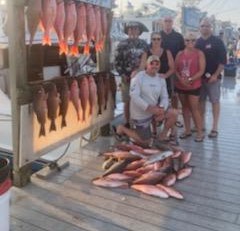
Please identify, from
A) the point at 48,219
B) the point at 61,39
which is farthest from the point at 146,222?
the point at 61,39

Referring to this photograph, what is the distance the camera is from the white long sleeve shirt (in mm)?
4820

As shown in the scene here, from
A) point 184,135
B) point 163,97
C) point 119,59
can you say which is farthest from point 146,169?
point 119,59

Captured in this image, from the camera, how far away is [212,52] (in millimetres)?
5402

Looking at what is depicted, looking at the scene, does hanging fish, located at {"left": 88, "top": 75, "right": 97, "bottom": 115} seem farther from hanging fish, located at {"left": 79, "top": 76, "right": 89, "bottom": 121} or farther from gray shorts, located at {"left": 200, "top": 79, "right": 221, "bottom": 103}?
gray shorts, located at {"left": 200, "top": 79, "right": 221, "bottom": 103}

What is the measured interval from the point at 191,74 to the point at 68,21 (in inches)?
77.7

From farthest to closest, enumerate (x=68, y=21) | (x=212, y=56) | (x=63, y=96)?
(x=212, y=56) < (x=63, y=96) < (x=68, y=21)

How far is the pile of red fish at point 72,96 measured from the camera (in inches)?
150

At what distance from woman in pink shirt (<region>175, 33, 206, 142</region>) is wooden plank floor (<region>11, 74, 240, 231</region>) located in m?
0.93

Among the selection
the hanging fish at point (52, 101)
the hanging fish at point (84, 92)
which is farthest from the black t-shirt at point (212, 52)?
the hanging fish at point (52, 101)

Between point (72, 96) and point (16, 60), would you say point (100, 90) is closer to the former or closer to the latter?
point (72, 96)

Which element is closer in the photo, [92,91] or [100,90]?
[92,91]

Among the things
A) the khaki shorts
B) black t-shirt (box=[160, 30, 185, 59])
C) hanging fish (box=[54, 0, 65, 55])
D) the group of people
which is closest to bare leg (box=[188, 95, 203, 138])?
the group of people

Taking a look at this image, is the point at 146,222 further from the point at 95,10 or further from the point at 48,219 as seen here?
the point at 95,10

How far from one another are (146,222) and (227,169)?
1.59 m
